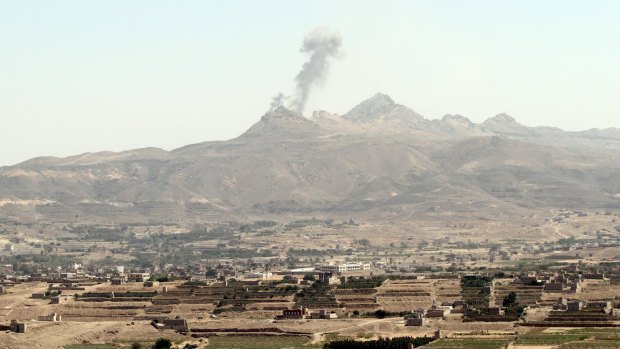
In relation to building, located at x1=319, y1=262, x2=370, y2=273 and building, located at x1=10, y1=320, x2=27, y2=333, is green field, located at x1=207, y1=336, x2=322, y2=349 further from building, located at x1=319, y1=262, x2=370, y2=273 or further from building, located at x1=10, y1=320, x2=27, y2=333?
building, located at x1=319, y1=262, x2=370, y2=273

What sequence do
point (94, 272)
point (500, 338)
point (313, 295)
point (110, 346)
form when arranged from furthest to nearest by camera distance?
point (94, 272) → point (313, 295) → point (110, 346) → point (500, 338)

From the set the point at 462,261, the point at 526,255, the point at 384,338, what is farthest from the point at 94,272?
the point at 384,338

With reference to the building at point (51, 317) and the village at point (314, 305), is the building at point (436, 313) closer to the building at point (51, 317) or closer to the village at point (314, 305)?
the village at point (314, 305)

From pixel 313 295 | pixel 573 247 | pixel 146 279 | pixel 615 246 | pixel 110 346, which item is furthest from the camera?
pixel 573 247

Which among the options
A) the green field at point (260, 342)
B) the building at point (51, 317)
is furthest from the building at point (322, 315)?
the building at point (51, 317)

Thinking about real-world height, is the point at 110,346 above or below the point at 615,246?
below

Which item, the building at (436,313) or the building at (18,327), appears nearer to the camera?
the building at (18,327)

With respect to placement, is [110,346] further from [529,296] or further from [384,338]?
[529,296]
